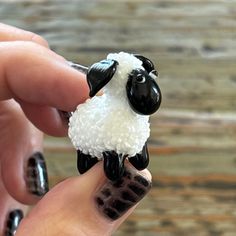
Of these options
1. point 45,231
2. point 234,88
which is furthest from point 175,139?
point 45,231

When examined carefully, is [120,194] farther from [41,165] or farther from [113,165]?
[41,165]

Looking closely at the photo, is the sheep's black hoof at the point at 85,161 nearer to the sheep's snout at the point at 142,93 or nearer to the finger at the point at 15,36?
the sheep's snout at the point at 142,93

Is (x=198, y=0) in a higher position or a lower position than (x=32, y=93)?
lower

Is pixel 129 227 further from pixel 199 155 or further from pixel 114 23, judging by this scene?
pixel 114 23

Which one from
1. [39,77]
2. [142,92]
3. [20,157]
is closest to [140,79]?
[142,92]

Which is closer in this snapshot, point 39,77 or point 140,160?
point 140,160

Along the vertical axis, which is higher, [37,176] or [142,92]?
[142,92]
